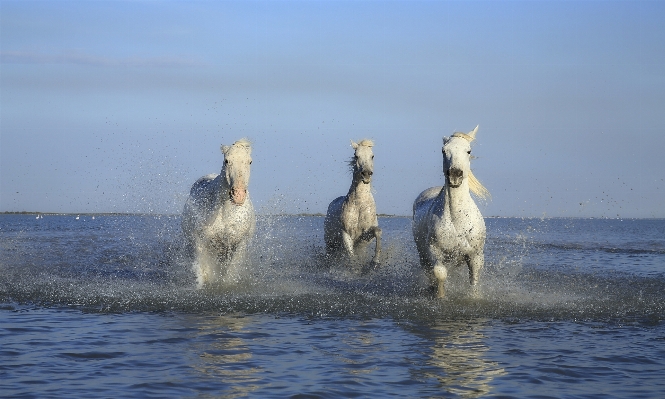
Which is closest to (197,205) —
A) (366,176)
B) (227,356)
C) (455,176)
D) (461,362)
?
(366,176)

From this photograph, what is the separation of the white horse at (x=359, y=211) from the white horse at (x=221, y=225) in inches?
120

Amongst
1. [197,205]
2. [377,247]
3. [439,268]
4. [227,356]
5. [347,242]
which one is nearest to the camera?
[227,356]

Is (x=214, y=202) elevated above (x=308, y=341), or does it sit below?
above

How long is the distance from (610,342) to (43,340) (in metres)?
5.83

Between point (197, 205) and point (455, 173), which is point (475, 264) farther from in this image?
point (197, 205)

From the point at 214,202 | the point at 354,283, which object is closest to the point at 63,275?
the point at 214,202

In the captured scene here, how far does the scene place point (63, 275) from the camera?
46.4 ft

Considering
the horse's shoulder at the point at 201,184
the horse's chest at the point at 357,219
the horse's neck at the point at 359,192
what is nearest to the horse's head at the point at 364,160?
the horse's neck at the point at 359,192

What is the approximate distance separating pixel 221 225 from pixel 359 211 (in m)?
3.97

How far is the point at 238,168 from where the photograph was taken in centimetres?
1080

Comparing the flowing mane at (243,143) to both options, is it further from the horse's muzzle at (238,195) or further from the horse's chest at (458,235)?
the horse's chest at (458,235)

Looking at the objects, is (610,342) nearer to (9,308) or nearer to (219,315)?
(219,315)

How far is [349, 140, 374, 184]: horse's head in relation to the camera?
14.4 m

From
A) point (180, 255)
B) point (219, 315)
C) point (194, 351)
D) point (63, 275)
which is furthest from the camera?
point (180, 255)
